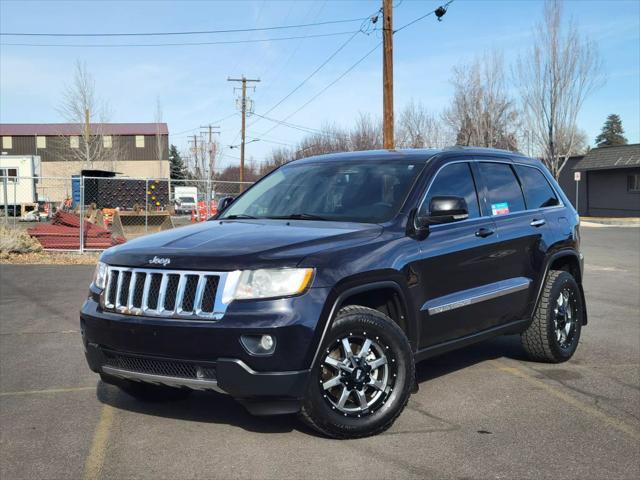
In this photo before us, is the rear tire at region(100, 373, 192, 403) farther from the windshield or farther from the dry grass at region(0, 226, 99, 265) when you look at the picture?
the dry grass at region(0, 226, 99, 265)

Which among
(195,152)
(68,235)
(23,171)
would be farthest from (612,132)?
(68,235)

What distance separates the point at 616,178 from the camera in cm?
3994

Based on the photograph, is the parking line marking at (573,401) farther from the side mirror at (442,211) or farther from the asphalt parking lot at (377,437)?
the side mirror at (442,211)

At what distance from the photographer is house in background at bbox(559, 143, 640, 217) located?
3850 cm

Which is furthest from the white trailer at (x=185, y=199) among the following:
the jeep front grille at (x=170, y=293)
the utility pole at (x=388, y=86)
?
the jeep front grille at (x=170, y=293)

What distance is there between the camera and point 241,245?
3.90 m

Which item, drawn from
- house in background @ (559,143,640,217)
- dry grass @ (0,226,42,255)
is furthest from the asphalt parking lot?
house in background @ (559,143,640,217)

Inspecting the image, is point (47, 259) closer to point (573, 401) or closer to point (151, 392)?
point (151, 392)

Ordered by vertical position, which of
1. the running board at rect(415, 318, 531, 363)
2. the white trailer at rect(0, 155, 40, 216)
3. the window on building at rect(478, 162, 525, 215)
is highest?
the white trailer at rect(0, 155, 40, 216)

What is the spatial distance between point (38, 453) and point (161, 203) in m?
28.1

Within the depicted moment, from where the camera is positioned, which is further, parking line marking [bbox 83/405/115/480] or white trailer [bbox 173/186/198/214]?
white trailer [bbox 173/186/198/214]

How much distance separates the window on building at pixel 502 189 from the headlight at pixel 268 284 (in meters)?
2.29

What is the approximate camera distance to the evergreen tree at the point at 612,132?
308 ft

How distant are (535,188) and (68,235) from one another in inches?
545
